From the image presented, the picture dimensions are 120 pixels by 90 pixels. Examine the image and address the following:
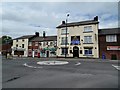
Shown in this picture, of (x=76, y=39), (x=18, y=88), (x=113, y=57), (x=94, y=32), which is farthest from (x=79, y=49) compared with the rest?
(x=18, y=88)

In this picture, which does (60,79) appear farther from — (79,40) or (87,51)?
(79,40)

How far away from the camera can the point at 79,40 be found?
38.2 meters

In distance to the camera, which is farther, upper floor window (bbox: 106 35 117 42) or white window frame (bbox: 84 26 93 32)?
white window frame (bbox: 84 26 93 32)

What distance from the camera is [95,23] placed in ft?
118

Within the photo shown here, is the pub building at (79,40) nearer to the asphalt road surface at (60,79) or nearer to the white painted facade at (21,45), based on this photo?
the white painted facade at (21,45)

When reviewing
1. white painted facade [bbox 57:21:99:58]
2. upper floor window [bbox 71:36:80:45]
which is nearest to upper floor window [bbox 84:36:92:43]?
white painted facade [bbox 57:21:99:58]

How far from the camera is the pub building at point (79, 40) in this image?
118 ft

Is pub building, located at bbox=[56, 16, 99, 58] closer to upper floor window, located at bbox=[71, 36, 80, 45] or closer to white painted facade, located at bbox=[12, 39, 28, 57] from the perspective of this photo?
upper floor window, located at bbox=[71, 36, 80, 45]

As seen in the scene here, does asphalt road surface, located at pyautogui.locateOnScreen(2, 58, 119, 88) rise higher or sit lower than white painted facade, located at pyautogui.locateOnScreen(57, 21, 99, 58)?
lower

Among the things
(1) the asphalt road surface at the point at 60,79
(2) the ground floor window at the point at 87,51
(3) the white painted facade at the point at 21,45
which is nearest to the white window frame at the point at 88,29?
(2) the ground floor window at the point at 87,51

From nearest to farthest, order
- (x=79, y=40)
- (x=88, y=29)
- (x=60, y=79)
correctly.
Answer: (x=60, y=79), (x=88, y=29), (x=79, y=40)

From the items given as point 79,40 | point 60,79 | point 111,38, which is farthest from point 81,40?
point 60,79

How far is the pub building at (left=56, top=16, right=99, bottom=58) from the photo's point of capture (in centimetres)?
3591

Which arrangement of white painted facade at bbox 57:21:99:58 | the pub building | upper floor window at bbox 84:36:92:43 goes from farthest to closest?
upper floor window at bbox 84:36:92:43 → the pub building → white painted facade at bbox 57:21:99:58
